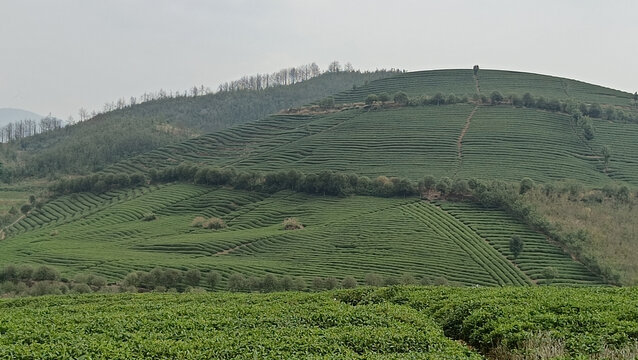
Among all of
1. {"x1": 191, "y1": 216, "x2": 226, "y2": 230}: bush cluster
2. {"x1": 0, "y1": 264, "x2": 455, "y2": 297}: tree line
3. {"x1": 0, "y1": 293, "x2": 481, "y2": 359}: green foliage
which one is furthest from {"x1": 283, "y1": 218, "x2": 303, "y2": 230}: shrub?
{"x1": 0, "y1": 293, "x2": 481, "y2": 359}: green foliage

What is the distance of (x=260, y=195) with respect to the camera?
92.3 metres

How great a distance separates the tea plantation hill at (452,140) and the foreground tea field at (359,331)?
243ft

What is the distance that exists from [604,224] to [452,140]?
45582 millimetres

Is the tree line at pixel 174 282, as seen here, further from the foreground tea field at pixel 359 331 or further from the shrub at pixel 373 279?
the foreground tea field at pixel 359 331

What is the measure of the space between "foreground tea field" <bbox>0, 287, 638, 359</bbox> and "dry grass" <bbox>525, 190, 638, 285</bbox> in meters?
43.0

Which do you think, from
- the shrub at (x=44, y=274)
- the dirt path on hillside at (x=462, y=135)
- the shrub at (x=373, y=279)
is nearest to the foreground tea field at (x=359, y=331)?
the shrub at (x=373, y=279)

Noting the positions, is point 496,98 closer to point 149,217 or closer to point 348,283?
point 149,217

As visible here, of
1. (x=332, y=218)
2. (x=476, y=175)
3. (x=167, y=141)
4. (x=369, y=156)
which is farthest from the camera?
(x=167, y=141)

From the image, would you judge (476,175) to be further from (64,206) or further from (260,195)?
(64,206)

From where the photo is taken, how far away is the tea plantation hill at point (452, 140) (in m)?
95.5

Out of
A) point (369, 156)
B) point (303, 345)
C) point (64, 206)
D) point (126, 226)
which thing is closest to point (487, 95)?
point (369, 156)

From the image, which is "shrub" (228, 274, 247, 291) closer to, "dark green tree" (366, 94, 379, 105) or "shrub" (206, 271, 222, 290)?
"shrub" (206, 271, 222, 290)

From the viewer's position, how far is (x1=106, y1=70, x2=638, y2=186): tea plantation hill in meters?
95.5

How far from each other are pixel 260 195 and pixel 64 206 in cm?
4280
